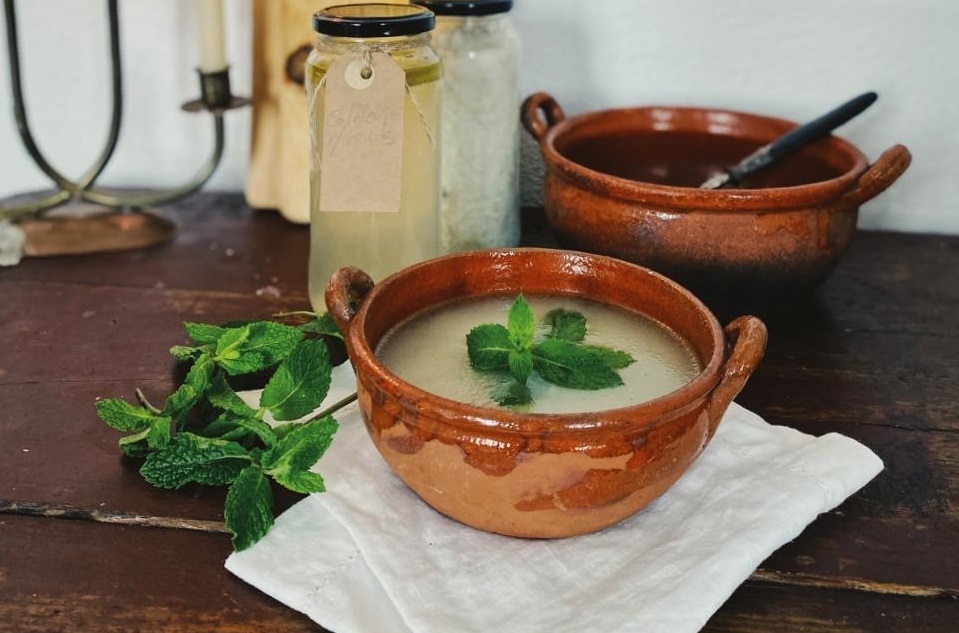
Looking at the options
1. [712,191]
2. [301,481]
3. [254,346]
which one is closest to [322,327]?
[254,346]

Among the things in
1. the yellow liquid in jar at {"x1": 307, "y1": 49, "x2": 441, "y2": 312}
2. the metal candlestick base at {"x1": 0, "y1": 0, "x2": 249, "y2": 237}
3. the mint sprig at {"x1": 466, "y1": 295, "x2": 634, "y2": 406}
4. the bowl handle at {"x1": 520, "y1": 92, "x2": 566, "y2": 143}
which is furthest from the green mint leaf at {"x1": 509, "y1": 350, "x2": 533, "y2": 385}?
the metal candlestick base at {"x1": 0, "y1": 0, "x2": 249, "y2": 237}

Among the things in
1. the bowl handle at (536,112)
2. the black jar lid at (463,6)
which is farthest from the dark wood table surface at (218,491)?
the black jar lid at (463,6)

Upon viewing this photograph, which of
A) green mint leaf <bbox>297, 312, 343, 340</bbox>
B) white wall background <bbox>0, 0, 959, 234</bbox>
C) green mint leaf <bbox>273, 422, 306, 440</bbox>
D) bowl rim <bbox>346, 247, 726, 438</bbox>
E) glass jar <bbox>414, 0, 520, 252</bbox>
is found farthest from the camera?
white wall background <bbox>0, 0, 959, 234</bbox>

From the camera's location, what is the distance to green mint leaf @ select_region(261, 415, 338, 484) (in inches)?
18.9

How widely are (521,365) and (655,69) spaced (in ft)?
1.58

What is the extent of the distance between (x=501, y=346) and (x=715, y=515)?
0.14 meters

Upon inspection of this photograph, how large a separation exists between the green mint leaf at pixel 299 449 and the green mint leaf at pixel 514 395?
0.09m

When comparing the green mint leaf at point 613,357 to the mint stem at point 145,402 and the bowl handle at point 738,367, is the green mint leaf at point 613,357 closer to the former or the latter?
the bowl handle at point 738,367

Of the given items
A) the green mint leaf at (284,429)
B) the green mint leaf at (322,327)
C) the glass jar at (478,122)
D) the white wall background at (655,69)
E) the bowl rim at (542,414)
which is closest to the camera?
Answer: the bowl rim at (542,414)

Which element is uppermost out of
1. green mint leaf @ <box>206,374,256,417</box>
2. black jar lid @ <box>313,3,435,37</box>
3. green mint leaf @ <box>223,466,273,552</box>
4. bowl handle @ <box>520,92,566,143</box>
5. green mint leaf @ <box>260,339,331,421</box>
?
black jar lid @ <box>313,3,435,37</box>

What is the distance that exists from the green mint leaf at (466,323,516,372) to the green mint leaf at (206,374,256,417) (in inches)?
5.0

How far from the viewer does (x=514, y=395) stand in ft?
1.55

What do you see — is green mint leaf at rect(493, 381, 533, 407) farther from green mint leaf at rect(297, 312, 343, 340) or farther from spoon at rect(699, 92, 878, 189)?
spoon at rect(699, 92, 878, 189)

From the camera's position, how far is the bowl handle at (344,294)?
0.50m
